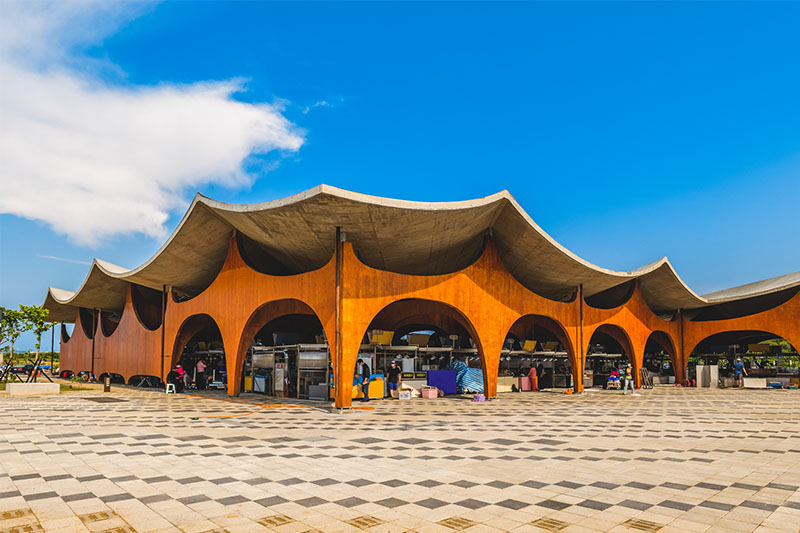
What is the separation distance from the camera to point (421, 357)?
25.7m

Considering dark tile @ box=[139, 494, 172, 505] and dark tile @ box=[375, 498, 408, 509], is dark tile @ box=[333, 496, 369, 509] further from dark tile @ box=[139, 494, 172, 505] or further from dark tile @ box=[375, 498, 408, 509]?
dark tile @ box=[139, 494, 172, 505]

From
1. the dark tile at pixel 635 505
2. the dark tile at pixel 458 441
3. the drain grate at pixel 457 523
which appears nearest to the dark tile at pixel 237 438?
the dark tile at pixel 458 441

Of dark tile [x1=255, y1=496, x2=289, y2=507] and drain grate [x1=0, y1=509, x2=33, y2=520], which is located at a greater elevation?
drain grate [x1=0, y1=509, x2=33, y2=520]

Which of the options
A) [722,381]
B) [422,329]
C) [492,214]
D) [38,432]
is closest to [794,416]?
[492,214]

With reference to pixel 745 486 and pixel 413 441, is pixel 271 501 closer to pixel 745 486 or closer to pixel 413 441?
pixel 413 441

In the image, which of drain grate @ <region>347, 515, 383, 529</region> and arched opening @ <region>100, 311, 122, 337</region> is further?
arched opening @ <region>100, 311, 122, 337</region>

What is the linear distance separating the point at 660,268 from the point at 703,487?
85.9ft

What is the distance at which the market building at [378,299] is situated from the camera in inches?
725

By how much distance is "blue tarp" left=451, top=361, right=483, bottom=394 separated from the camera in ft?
82.0

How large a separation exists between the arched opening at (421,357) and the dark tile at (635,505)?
47.6 feet

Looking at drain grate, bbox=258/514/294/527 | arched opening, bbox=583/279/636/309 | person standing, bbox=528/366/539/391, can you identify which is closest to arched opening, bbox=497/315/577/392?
person standing, bbox=528/366/539/391

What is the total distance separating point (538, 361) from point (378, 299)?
17.1 meters

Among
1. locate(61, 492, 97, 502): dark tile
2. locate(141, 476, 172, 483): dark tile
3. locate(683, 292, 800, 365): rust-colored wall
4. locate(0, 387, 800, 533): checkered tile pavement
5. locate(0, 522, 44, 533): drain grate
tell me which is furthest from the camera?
locate(683, 292, 800, 365): rust-colored wall

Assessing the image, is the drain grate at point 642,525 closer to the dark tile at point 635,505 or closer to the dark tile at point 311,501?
the dark tile at point 635,505
